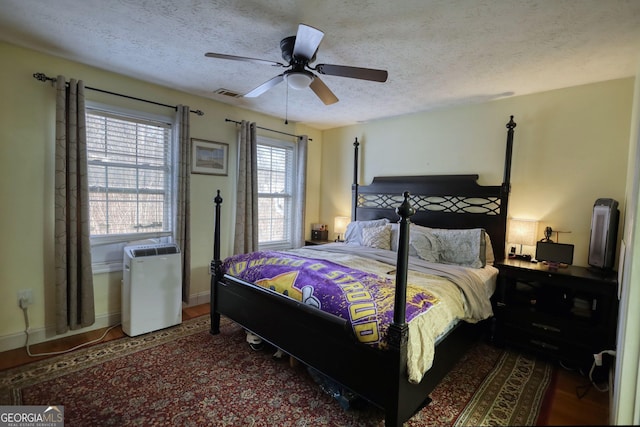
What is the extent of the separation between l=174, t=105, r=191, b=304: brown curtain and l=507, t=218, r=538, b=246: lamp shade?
3446 millimetres

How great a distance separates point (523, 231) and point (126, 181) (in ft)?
13.2

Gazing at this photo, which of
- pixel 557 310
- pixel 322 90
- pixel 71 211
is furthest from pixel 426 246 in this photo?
pixel 71 211

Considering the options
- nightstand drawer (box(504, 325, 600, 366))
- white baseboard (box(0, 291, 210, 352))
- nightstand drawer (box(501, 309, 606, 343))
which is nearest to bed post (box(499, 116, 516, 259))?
nightstand drawer (box(501, 309, 606, 343))

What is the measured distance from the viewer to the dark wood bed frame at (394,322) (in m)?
1.67

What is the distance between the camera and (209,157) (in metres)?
3.74

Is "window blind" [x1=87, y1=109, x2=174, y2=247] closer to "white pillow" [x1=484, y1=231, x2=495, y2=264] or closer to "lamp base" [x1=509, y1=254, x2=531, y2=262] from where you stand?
"white pillow" [x1=484, y1=231, x2=495, y2=264]

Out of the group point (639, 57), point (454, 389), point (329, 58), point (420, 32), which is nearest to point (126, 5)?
point (329, 58)

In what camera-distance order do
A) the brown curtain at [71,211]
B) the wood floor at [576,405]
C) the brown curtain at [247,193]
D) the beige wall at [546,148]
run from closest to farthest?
the wood floor at [576,405], the brown curtain at [71,211], the beige wall at [546,148], the brown curtain at [247,193]

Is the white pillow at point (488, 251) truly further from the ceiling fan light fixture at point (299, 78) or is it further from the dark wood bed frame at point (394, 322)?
the ceiling fan light fixture at point (299, 78)

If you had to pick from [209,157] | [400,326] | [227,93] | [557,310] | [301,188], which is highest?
[227,93]

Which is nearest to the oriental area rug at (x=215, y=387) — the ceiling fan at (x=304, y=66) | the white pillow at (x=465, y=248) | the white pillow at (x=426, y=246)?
the white pillow at (x=465, y=248)

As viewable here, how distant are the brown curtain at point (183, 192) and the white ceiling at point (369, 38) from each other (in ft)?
1.52

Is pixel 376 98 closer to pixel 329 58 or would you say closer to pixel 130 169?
pixel 329 58

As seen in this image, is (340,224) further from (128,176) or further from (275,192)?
(128,176)
